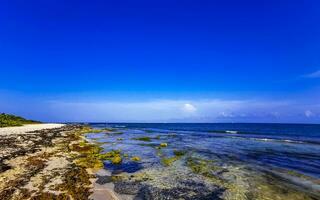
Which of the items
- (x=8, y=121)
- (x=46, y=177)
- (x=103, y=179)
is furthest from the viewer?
(x=8, y=121)

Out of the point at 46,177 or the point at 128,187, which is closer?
the point at 128,187

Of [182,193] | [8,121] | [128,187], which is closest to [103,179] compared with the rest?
[128,187]

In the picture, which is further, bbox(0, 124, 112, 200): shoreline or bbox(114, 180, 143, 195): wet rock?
bbox(114, 180, 143, 195): wet rock

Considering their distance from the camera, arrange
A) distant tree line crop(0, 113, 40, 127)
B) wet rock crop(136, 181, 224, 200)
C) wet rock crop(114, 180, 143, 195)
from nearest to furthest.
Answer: wet rock crop(136, 181, 224, 200)
wet rock crop(114, 180, 143, 195)
distant tree line crop(0, 113, 40, 127)

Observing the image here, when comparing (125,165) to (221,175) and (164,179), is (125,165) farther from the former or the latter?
(221,175)

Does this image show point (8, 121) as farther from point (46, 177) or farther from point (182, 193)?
point (182, 193)

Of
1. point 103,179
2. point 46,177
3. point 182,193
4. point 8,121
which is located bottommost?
point 182,193

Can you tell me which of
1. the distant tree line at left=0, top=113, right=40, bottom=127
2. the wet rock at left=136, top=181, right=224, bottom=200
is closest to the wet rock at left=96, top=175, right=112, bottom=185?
the wet rock at left=136, top=181, right=224, bottom=200

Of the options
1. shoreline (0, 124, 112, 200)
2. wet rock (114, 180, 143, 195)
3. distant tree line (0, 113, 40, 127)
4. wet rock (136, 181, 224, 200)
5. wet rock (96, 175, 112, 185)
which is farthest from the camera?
distant tree line (0, 113, 40, 127)

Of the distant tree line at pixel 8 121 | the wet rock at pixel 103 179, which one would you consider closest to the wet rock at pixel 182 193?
the wet rock at pixel 103 179

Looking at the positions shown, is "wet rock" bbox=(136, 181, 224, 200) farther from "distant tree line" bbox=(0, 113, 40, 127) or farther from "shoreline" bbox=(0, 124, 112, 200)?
"distant tree line" bbox=(0, 113, 40, 127)

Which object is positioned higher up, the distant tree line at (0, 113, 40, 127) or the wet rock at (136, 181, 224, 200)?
the distant tree line at (0, 113, 40, 127)

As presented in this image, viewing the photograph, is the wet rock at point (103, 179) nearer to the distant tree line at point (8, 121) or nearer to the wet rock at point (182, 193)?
the wet rock at point (182, 193)

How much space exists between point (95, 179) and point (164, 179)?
3940 millimetres
